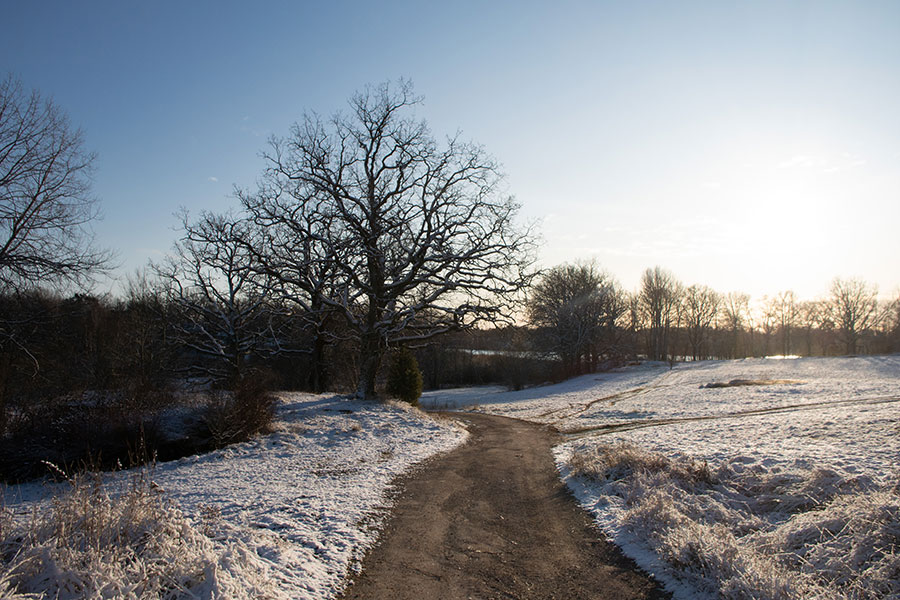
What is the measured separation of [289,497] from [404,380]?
53.8ft

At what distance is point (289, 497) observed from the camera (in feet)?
26.8

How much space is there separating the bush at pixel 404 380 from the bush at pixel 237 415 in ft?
34.5

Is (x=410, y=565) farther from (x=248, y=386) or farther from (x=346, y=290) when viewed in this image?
(x=346, y=290)

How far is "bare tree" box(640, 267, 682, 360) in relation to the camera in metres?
73.8

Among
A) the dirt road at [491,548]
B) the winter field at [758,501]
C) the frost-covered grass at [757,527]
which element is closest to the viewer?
the frost-covered grass at [757,527]

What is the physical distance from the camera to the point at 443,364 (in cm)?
7019

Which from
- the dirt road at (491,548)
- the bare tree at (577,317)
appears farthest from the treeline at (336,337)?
the dirt road at (491,548)

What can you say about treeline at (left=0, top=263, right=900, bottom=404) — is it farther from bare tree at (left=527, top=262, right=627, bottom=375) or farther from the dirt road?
the dirt road

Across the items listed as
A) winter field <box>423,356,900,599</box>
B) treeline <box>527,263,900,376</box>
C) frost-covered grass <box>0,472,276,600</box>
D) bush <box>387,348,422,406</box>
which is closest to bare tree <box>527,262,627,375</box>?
treeline <box>527,263,900,376</box>

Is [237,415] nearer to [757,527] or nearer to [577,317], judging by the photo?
[757,527]

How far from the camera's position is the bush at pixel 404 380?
24.5 m

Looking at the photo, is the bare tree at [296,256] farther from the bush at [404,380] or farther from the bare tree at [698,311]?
the bare tree at [698,311]

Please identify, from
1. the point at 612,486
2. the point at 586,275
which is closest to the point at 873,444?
the point at 612,486

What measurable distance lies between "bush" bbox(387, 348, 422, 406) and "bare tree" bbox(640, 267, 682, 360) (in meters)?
57.0
